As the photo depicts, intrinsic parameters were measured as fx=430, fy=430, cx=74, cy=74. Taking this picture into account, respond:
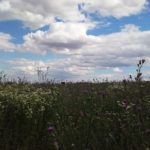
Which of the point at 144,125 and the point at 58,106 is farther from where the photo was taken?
the point at 58,106

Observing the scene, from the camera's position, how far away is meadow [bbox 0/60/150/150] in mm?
6133

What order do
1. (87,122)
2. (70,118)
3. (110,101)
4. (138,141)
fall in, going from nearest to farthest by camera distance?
(138,141), (87,122), (70,118), (110,101)

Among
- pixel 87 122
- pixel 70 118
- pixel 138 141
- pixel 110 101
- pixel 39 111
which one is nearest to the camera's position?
pixel 138 141

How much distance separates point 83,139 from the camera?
21.1ft

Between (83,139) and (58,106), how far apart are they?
2.32 metres

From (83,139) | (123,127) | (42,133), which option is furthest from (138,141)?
(42,133)

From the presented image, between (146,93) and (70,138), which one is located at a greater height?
(146,93)

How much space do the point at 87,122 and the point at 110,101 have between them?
192cm

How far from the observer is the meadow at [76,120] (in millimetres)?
6133

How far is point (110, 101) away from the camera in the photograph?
8.79 meters

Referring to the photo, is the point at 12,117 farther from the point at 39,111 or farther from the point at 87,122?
the point at 87,122

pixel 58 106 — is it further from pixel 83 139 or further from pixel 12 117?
pixel 83 139

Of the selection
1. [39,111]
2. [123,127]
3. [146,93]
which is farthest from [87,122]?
[146,93]

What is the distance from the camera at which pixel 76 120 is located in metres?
7.80
